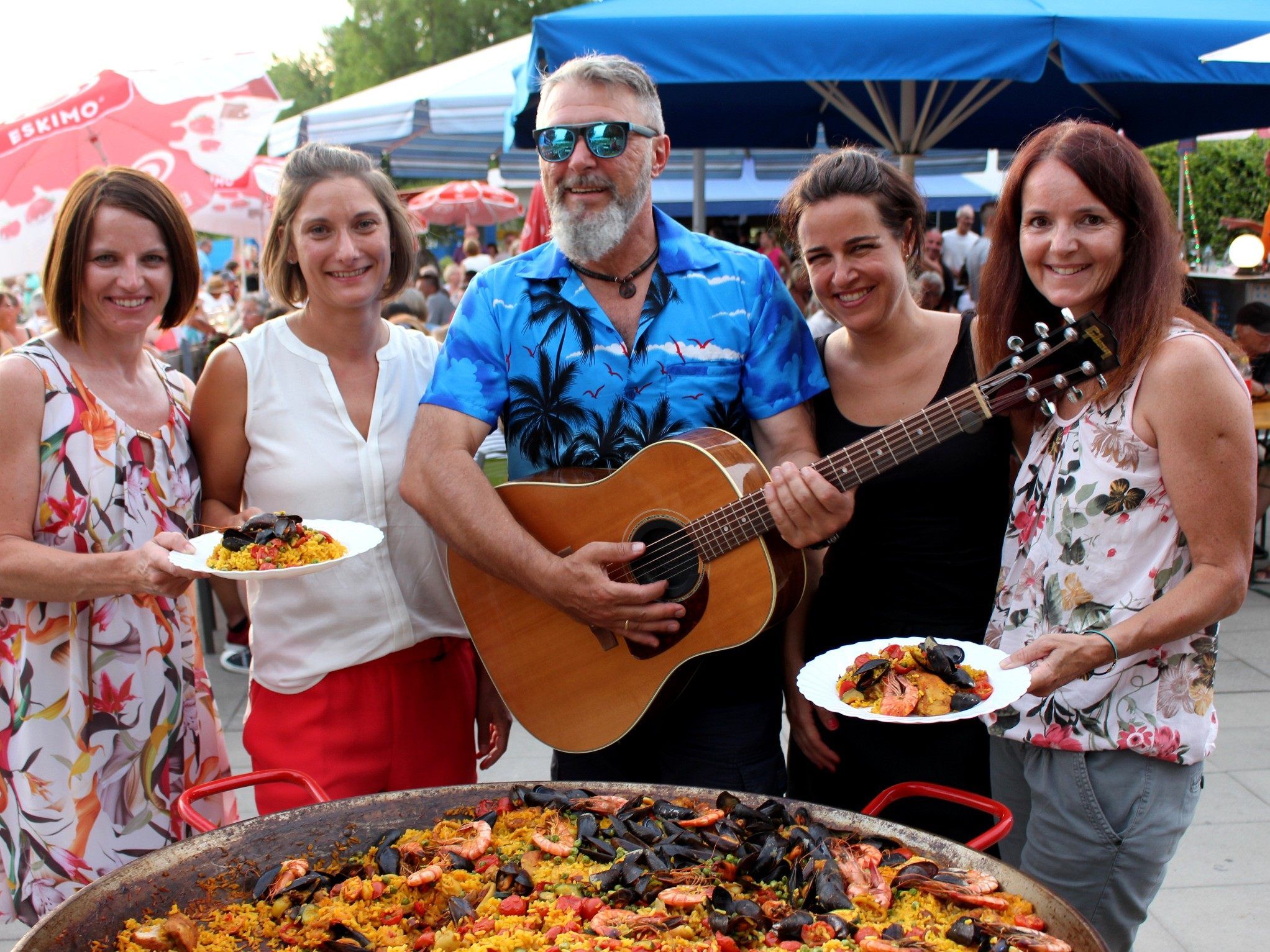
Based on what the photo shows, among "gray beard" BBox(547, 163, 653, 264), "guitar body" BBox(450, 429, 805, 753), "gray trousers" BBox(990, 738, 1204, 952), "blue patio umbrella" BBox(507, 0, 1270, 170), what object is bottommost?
"gray trousers" BBox(990, 738, 1204, 952)

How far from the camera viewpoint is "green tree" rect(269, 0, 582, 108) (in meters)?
36.1

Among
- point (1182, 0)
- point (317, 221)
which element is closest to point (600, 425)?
point (317, 221)

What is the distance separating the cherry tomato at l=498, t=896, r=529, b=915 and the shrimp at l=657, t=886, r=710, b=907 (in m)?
0.23

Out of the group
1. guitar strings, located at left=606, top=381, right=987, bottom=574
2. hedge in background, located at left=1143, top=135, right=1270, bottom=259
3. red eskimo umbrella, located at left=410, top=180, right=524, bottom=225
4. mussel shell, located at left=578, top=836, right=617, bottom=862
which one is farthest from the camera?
red eskimo umbrella, located at left=410, top=180, right=524, bottom=225

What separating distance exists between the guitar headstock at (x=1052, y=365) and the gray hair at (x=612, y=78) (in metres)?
1.07

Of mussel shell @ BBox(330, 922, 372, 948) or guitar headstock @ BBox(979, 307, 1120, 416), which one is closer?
mussel shell @ BBox(330, 922, 372, 948)

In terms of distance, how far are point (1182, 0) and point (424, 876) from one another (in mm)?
5512

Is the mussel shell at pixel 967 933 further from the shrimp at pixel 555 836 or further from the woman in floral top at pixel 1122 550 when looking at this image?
the shrimp at pixel 555 836

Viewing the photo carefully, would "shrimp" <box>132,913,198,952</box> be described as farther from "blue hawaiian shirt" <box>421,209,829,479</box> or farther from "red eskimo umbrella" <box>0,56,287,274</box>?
"red eskimo umbrella" <box>0,56,287,274</box>

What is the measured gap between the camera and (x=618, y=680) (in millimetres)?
2643

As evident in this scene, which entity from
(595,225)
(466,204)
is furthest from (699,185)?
(466,204)

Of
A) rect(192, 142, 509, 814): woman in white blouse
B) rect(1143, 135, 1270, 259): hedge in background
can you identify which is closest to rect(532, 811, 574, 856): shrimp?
rect(192, 142, 509, 814): woman in white blouse

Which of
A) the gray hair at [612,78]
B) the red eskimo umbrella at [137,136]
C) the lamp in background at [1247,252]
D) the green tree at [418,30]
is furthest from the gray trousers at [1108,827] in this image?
the green tree at [418,30]

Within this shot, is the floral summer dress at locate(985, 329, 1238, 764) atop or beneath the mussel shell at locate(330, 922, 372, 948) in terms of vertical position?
atop
